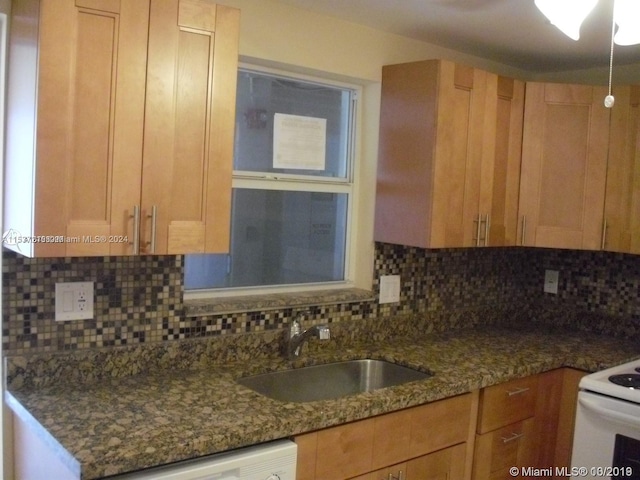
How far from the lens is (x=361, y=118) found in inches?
113

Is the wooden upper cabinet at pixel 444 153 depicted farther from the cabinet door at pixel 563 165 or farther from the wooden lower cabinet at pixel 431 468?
the wooden lower cabinet at pixel 431 468

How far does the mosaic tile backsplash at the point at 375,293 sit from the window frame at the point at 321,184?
0.13 m

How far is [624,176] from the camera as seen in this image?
2875 mm

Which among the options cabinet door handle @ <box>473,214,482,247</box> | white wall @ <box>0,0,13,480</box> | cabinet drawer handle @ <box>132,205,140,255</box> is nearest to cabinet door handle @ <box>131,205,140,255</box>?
cabinet drawer handle @ <box>132,205,140,255</box>

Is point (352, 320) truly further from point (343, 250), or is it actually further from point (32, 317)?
point (32, 317)

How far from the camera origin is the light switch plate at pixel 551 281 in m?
3.51

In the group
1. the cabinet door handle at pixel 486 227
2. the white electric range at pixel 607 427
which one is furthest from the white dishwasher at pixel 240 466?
the cabinet door handle at pixel 486 227

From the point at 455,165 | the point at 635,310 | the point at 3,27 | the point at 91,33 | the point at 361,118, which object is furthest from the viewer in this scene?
the point at 635,310

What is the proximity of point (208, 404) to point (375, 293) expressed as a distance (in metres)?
1.18

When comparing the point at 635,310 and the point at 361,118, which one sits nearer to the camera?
the point at 361,118

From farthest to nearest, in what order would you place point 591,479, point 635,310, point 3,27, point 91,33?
1. point 635,310
2. point 591,479
3. point 3,27
4. point 91,33

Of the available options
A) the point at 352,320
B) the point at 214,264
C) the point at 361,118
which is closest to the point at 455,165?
the point at 361,118

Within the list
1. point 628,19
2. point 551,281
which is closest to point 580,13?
point 628,19

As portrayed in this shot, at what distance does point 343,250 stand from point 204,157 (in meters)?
1.13
